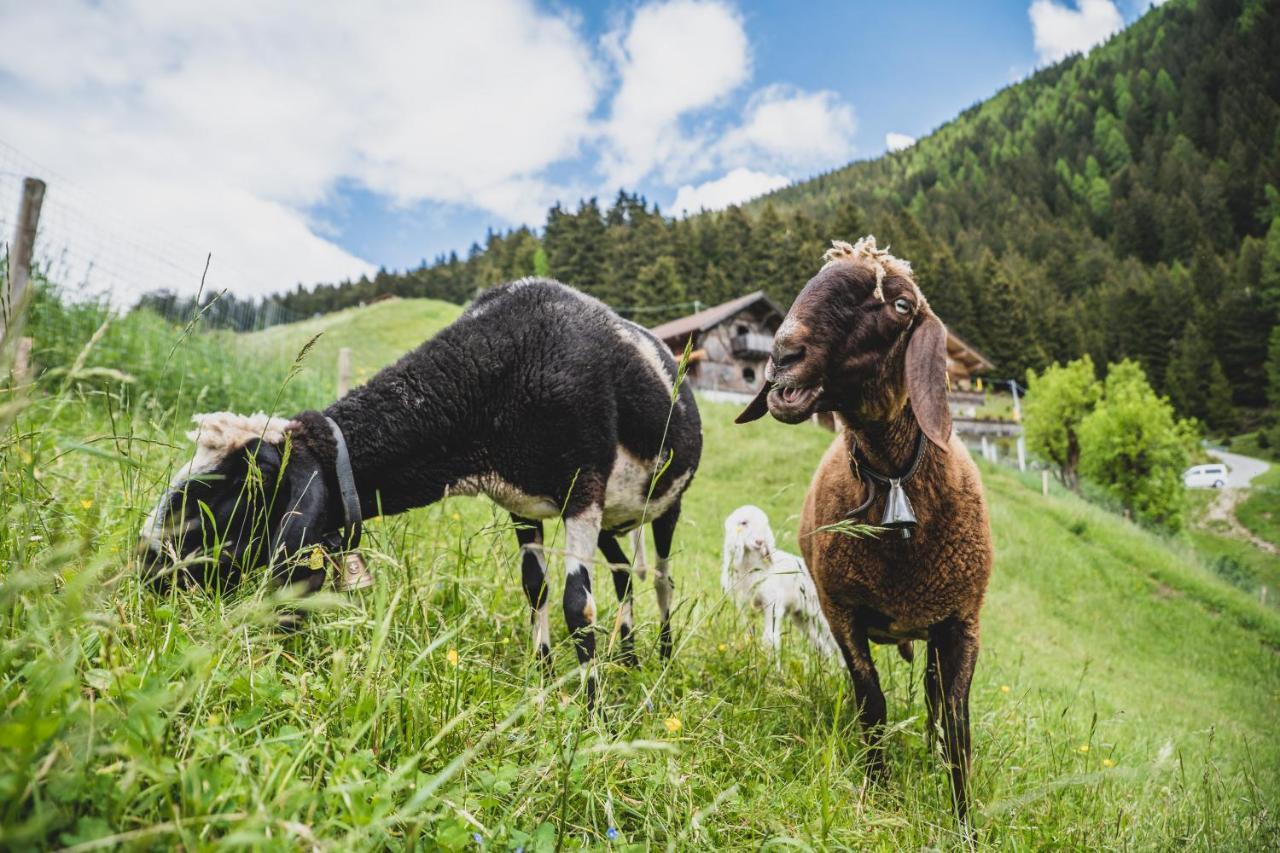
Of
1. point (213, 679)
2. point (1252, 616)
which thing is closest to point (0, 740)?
point (213, 679)

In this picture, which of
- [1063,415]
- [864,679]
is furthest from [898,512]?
[1063,415]

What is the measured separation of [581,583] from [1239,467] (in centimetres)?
7411

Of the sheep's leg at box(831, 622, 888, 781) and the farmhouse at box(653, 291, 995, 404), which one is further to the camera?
the farmhouse at box(653, 291, 995, 404)

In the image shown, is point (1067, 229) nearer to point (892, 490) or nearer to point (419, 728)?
point (892, 490)

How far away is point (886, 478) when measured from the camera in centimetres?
280

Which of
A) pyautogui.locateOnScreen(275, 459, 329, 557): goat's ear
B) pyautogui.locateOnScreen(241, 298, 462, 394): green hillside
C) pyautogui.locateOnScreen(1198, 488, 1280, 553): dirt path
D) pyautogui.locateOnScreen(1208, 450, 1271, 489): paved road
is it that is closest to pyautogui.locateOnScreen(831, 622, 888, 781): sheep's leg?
pyautogui.locateOnScreen(275, 459, 329, 557): goat's ear

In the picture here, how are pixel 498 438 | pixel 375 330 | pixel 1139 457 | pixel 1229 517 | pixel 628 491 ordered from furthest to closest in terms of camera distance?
pixel 1229 517, pixel 1139 457, pixel 375 330, pixel 628 491, pixel 498 438

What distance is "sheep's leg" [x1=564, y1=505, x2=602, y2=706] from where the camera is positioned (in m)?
2.89

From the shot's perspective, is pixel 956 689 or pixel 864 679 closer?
pixel 956 689

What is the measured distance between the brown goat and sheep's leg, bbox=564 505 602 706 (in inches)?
34.9

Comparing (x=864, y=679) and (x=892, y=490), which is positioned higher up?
(x=892, y=490)

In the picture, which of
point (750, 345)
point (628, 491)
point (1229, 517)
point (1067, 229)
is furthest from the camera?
point (1067, 229)

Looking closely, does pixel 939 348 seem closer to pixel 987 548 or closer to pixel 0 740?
pixel 987 548

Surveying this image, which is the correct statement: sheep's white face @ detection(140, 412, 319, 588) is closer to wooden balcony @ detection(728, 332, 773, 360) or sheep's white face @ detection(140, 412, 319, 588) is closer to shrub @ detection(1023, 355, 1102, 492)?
wooden balcony @ detection(728, 332, 773, 360)
